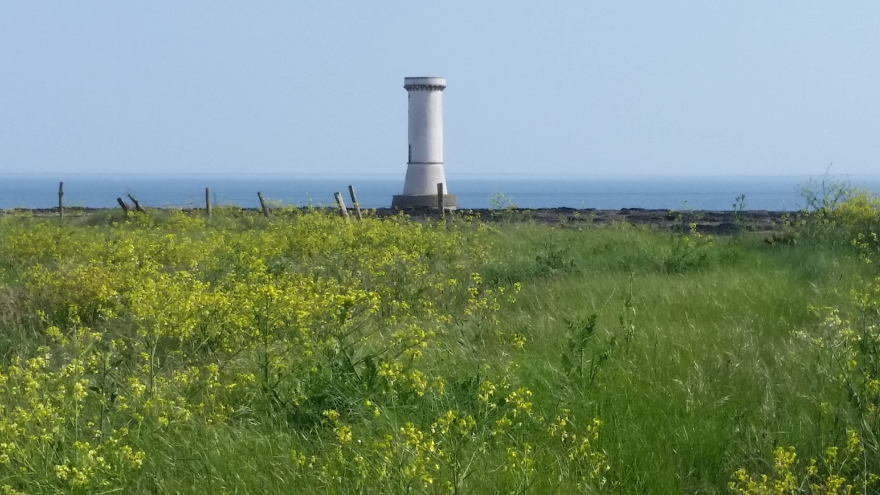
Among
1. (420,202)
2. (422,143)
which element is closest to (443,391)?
(420,202)

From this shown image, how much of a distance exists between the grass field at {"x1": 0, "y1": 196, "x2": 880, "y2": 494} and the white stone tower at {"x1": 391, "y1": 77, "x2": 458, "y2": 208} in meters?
20.9

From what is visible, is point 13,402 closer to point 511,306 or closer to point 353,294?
point 353,294

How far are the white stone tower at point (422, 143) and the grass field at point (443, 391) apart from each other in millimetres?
20901

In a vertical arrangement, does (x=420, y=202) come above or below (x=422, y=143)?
below

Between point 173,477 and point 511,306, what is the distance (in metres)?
4.91

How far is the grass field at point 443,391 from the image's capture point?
4.63 m

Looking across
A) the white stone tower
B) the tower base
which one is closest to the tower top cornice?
the white stone tower

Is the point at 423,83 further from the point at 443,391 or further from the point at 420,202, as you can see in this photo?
the point at 443,391

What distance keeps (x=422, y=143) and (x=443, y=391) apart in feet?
84.4

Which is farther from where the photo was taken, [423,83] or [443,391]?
[423,83]

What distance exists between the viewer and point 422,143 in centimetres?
3073

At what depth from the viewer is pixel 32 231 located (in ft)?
49.1

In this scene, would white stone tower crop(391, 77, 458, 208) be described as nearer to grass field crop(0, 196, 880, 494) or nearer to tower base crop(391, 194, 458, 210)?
tower base crop(391, 194, 458, 210)

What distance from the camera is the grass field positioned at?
463 cm
